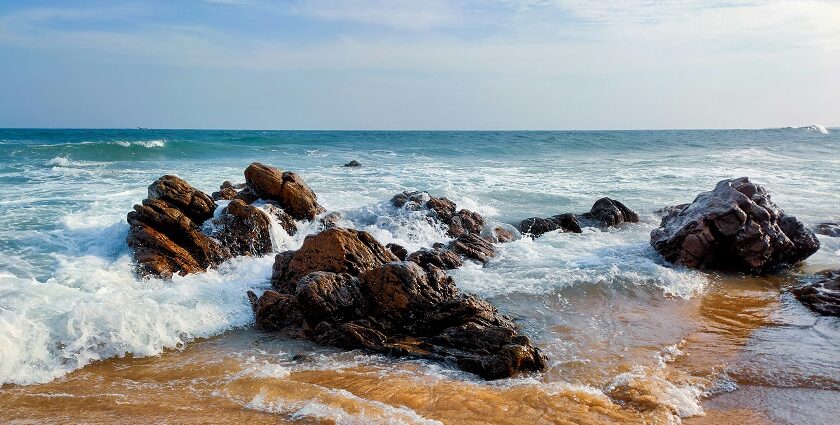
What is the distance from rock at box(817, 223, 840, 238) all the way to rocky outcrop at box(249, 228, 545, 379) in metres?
9.84

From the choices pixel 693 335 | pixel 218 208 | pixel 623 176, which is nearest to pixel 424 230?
pixel 218 208

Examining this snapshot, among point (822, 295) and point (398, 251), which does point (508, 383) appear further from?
point (822, 295)

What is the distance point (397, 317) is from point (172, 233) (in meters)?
5.11

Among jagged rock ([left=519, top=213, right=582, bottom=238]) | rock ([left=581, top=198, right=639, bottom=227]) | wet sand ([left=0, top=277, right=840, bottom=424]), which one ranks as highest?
rock ([left=581, top=198, right=639, bottom=227])

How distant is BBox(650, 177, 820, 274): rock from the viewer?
10.4m

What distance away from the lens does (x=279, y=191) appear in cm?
1292

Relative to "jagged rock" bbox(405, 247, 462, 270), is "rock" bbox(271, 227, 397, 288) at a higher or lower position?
higher

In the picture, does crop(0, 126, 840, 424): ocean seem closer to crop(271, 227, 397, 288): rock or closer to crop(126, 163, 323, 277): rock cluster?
crop(126, 163, 323, 277): rock cluster

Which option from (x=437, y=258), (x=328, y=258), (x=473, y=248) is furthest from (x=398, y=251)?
(x=328, y=258)

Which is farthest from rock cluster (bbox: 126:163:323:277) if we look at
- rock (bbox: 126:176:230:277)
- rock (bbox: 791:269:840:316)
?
rock (bbox: 791:269:840:316)

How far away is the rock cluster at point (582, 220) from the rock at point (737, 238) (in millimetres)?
Answer: 3013

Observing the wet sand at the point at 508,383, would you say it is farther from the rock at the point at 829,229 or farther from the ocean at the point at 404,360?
the rock at the point at 829,229

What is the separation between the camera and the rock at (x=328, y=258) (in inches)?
346

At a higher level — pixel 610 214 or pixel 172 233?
pixel 610 214
